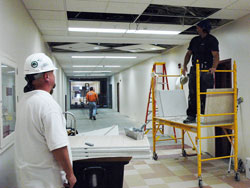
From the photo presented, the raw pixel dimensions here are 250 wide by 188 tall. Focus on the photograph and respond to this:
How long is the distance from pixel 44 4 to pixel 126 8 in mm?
1245

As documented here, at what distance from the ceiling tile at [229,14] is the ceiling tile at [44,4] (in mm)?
2555

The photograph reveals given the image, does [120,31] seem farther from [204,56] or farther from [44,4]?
[204,56]

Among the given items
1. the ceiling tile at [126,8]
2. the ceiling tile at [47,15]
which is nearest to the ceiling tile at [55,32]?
the ceiling tile at [47,15]

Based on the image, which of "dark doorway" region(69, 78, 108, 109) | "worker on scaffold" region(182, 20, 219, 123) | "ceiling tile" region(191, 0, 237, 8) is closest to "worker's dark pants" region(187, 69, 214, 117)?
"worker on scaffold" region(182, 20, 219, 123)

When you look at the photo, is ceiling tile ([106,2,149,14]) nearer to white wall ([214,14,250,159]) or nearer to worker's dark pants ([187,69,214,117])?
worker's dark pants ([187,69,214,117])

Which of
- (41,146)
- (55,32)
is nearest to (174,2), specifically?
(55,32)

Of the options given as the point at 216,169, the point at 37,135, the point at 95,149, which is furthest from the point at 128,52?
the point at 37,135

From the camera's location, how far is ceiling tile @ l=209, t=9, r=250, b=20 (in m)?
3.67

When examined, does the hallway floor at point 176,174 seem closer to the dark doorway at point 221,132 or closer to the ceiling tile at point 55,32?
the dark doorway at point 221,132

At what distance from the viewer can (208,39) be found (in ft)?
11.4

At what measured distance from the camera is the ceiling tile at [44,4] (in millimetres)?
3217

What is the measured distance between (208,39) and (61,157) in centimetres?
299

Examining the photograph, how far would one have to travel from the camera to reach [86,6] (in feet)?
11.3

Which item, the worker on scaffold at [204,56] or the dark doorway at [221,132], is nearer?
the worker on scaffold at [204,56]
